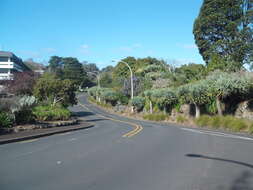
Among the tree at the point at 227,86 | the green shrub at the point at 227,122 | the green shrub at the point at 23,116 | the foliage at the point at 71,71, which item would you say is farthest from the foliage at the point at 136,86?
the foliage at the point at 71,71

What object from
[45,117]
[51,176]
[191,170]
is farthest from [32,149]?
[45,117]

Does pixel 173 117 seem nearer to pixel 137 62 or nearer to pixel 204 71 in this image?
pixel 204 71

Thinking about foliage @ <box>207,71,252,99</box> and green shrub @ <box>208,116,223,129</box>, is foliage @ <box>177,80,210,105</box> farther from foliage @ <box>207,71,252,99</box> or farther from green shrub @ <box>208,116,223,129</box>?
green shrub @ <box>208,116,223,129</box>

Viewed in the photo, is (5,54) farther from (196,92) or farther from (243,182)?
(243,182)

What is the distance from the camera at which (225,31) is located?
3619 centimetres

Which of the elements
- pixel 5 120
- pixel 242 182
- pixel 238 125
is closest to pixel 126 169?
pixel 242 182

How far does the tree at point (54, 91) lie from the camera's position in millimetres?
25516

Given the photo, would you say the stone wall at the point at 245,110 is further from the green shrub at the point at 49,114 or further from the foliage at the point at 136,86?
the foliage at the point at 136,86

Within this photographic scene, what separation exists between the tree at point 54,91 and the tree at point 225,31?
19.0m

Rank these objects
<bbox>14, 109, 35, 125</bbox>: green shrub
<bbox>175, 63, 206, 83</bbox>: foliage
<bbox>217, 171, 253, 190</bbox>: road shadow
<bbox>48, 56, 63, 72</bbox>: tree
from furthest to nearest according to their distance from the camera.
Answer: <bbox>48, 56, 63, 72</bbox>: tree, <bbox>175, 63, 206, 83</bbox>: foliage, <bbox>14, 109, 35, 125</bbox>: green shrub, <bbox>217, 171, 253, 190</bbox>: road shadow

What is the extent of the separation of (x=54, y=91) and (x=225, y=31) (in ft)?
84.5

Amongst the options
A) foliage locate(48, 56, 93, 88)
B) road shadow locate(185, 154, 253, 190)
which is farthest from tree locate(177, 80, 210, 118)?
A: foliage locate(48, 56, 93, 88)

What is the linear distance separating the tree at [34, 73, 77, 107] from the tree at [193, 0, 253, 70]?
19.0 m

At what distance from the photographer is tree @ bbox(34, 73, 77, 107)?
83.7 feet
